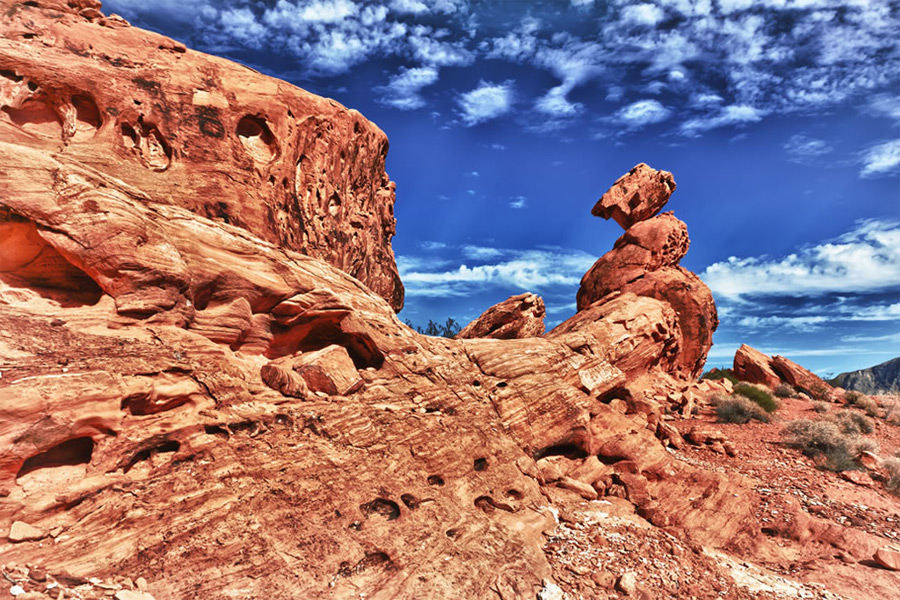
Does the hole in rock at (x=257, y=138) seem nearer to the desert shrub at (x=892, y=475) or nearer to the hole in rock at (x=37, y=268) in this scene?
the hole in rock at (x=37, y=268)

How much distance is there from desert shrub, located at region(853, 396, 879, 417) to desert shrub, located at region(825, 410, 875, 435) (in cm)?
341

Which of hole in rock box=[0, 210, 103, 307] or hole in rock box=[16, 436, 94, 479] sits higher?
hole in rock box=[0, 210, 103, 307]

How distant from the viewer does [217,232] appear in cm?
748

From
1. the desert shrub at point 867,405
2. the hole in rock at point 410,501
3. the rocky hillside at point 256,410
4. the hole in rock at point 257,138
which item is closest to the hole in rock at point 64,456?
the rocky hillside at point 256,410

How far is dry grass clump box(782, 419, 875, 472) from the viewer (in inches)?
444

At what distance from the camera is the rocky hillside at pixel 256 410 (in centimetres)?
533

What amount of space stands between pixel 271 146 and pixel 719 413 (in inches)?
679

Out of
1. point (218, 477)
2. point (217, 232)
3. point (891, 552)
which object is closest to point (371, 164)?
point (217, 232)

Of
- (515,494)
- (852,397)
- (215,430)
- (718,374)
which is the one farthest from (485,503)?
(718,374)

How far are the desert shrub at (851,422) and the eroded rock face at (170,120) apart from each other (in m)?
18.7

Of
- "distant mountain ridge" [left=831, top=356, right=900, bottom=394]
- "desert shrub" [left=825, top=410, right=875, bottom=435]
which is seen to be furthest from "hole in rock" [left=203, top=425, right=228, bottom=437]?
"distant mountain ridge" [left=831, top=356, right=900, bottom=394]

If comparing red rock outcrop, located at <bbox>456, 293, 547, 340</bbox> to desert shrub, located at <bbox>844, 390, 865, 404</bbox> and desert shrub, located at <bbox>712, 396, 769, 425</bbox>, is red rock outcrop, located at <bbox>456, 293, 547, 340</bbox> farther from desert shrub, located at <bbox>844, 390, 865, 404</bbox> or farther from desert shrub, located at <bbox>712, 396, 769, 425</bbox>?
desert shrub, located at <bbox>844, 390, 865, 404</bbox>

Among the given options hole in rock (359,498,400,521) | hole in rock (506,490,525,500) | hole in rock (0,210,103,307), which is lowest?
hole in rock (359,498,400,521)

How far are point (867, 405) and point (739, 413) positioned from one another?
9.71 m
